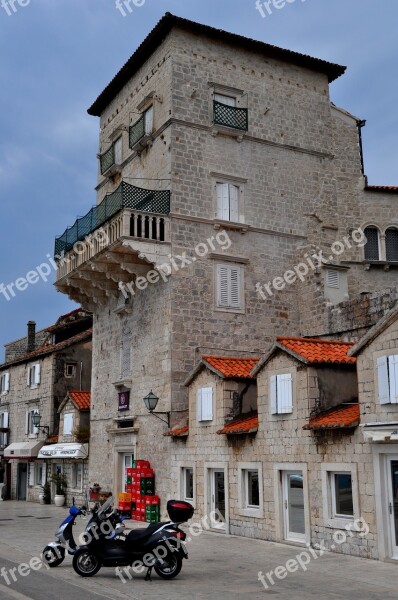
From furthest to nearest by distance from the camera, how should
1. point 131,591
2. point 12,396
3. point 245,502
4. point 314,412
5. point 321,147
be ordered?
point 12,396 < point 321,147 < point 245,502 < point 314,412 < point 131,591

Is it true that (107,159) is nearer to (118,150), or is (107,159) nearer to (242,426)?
(118,150)

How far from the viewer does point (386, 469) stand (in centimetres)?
1298

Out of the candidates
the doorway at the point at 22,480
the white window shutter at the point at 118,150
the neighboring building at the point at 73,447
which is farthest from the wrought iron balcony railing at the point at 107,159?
the doorway at the point at 22,480

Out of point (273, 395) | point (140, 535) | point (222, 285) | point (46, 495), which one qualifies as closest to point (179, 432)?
point (273, 395)

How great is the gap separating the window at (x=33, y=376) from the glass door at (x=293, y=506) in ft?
73.3

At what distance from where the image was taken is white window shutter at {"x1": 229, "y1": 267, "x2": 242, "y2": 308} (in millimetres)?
22578

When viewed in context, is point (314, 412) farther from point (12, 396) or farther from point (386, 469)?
point (12, 396)

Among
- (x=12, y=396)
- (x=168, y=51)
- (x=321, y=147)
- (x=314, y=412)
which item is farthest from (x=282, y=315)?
(x=12, y=396)

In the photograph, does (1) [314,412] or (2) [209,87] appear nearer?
(1) [314,412]

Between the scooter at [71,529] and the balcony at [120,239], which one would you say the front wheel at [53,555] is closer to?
the scooter at [71,529]

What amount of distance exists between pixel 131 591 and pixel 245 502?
23.4 ft

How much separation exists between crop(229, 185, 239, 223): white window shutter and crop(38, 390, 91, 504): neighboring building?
12084mm

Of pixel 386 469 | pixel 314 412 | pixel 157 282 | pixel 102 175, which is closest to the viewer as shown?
pixel 386 469

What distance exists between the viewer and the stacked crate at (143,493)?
20.7 metres
